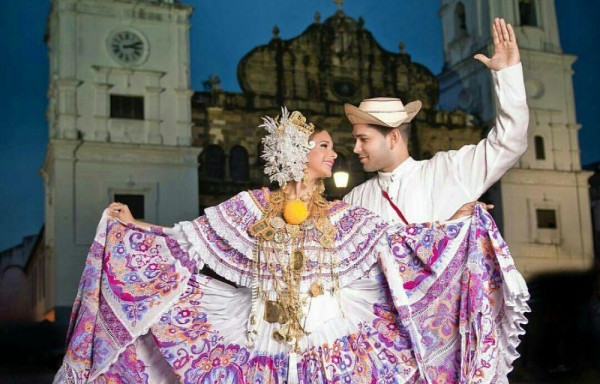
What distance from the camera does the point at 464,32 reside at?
22.9m

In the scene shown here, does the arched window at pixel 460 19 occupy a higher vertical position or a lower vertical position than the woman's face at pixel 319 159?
higher

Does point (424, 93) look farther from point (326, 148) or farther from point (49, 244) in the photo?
point (326, 148)

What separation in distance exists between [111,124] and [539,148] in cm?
1124

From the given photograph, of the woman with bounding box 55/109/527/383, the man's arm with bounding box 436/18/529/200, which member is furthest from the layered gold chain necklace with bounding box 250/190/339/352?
the man's arm with bounding box 436/18/529/200

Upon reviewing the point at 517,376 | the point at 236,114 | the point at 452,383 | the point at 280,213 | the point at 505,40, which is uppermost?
the point at 236,114

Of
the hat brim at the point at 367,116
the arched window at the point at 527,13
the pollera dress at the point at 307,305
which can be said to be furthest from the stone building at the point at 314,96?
the pollera dress at the point at 307,305

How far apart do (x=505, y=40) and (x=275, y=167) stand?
1.33 m

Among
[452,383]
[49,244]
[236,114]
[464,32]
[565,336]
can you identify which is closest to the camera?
[452,383]

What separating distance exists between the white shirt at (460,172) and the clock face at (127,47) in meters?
14.8

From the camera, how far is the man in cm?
417

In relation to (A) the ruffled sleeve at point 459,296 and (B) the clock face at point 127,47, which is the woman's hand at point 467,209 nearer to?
(A) the ruffled sleeve at point 459,296

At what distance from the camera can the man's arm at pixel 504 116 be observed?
410 centimetres

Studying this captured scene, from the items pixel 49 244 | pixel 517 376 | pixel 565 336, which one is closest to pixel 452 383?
pixel 517 376

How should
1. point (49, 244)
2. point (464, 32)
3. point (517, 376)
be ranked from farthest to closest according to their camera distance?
point (464, 32)
point (49, 244)
point (517, 376)
